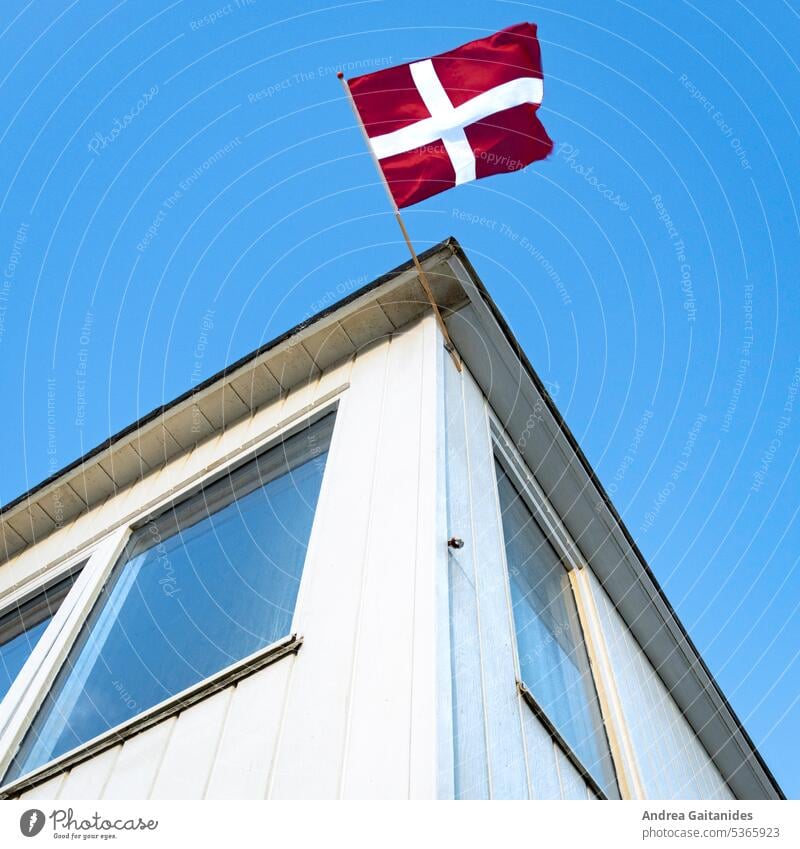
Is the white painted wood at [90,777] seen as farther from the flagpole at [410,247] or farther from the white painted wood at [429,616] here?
the flagpole at [410,247]

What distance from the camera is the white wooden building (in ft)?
8.11

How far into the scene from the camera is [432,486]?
3.10 m

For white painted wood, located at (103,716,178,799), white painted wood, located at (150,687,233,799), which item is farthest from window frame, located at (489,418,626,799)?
white painted wood, located at (103,716,178,799)

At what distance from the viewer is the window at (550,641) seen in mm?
3568

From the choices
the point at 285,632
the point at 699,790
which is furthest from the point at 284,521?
the point at 699,790

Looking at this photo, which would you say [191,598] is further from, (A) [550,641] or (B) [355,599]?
(A) [550,641]

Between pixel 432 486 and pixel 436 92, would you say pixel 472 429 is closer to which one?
pixel 432 486

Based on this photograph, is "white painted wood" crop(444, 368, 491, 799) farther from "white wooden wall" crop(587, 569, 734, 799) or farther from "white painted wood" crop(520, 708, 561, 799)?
"white wooden wall" crop(587, 569, 734, 799)

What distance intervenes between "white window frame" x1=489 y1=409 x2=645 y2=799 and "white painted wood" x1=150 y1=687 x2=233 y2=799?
1197mm

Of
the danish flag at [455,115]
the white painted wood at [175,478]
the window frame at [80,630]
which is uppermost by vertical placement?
the danish flag at [455,115]

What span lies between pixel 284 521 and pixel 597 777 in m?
1.78

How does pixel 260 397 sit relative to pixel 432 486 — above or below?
above

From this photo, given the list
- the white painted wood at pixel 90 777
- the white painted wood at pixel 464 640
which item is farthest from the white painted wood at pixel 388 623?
the white painted wood at pixel 90 777

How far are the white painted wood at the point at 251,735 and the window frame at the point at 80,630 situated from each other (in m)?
0.06
